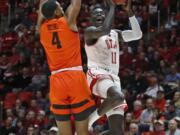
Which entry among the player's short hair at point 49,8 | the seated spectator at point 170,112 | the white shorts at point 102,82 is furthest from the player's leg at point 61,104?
the seated spectator at point 170,112

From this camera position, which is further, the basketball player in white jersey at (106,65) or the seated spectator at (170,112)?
the seated spectator at (170,112)

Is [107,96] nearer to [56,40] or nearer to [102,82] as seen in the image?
[102,82]

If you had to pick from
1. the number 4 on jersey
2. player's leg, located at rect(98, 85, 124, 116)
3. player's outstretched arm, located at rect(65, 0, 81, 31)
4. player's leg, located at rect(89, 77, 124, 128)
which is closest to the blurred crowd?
player's leg, located at rect(89, 77, 124, 128)

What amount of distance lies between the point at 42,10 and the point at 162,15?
35.5 feet

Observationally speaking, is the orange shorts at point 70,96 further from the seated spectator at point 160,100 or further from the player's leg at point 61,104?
the seated spectator at point 160,100

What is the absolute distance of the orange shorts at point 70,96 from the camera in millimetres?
7742

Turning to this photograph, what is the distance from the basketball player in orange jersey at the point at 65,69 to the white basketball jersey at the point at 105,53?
0.64 metres

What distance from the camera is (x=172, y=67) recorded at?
586 inches

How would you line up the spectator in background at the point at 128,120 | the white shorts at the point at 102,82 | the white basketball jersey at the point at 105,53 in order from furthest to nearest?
1. the spectator in background at the point at 128,120
2. the white basketball jersey at the point at 105,53
3. the white shorts at the point at 102,82

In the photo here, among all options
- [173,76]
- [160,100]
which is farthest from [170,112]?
[173,76]

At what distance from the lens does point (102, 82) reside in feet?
27.0

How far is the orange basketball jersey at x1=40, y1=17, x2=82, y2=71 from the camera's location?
7668 millimetres

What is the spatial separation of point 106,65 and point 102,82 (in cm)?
32

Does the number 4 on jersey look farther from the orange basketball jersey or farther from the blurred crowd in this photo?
the blurred crowd
